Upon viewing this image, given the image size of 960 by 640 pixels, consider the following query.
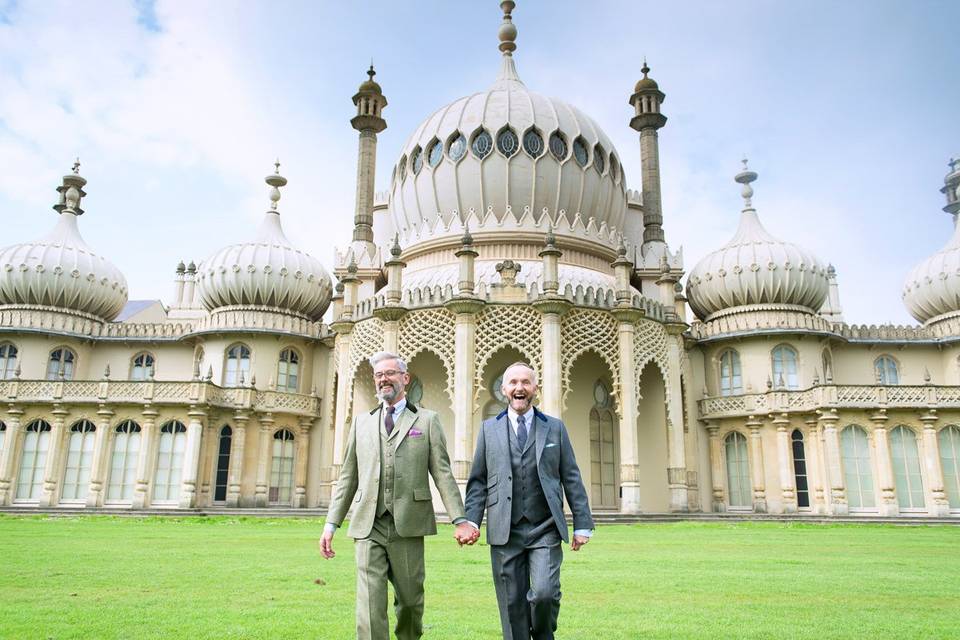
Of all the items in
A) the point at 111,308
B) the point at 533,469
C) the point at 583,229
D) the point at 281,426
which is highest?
the point at 583,229

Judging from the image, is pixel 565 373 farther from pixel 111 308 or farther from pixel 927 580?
pixel 111 308

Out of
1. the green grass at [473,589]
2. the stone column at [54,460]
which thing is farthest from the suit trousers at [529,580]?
the stone column at [54,460]

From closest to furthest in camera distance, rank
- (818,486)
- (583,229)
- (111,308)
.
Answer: (818,486) → (583,229) → (111,308)

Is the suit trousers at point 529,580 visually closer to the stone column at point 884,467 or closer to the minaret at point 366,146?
the stone column at point 884,467

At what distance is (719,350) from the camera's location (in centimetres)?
2883

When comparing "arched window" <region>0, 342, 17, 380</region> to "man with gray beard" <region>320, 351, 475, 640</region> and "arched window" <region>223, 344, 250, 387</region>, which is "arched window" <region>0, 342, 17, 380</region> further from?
"man with gray beard" <region>320, 351, 475, 640</region>

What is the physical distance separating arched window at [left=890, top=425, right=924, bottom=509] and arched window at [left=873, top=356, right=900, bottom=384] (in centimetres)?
446

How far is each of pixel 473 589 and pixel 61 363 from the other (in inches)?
1070

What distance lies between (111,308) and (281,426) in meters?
9.66

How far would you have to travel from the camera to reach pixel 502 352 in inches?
1011

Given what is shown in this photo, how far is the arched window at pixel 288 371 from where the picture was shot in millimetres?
29031

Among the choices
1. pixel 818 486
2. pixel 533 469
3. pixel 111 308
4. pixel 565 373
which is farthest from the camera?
pixel 111 308

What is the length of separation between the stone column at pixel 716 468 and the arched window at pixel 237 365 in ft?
58.1

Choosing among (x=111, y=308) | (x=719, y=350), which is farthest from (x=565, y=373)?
(x=111, y=308)
